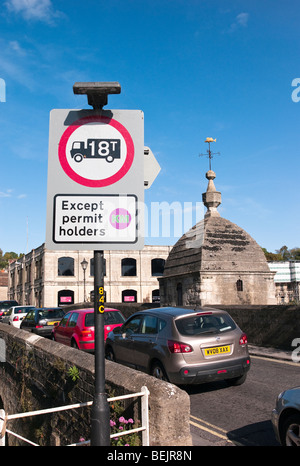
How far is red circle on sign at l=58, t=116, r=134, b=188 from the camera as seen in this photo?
316cm

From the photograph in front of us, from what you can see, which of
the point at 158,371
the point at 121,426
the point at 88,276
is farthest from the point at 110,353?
the point at 88,276

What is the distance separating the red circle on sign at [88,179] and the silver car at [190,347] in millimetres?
4742

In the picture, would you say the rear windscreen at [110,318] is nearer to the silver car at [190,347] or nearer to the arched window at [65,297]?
the silver car at [190,347]

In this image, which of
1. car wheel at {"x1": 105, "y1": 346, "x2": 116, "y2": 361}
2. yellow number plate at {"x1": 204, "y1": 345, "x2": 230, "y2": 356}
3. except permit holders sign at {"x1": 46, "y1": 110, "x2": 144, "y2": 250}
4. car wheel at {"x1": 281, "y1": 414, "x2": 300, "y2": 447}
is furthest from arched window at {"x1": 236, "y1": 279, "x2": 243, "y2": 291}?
except permit holders sign at {"x1": 46, "y1": 110, "x2": 144, "y2": 250}

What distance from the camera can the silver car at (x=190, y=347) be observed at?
23.1 feet

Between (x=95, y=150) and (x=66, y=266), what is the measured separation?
1835 inches

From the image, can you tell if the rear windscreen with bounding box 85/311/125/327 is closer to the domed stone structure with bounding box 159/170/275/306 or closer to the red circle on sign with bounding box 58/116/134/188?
the domed stone structure with bounding box 159/170/275/306

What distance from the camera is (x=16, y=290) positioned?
64938mm

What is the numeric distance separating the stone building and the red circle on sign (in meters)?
44.4

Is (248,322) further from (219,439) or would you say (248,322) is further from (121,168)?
(121,168)

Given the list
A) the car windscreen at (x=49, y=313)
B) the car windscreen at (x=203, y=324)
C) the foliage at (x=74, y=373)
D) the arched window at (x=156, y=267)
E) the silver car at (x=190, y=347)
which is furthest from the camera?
the arched window at (x=156, y=267)

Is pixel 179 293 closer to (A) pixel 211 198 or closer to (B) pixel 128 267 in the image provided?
(A) pixel 211 198

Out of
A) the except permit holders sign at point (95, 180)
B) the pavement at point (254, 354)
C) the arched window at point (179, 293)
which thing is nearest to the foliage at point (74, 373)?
the pavement at point (254, 354)

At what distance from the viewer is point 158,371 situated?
7520 millimetres
